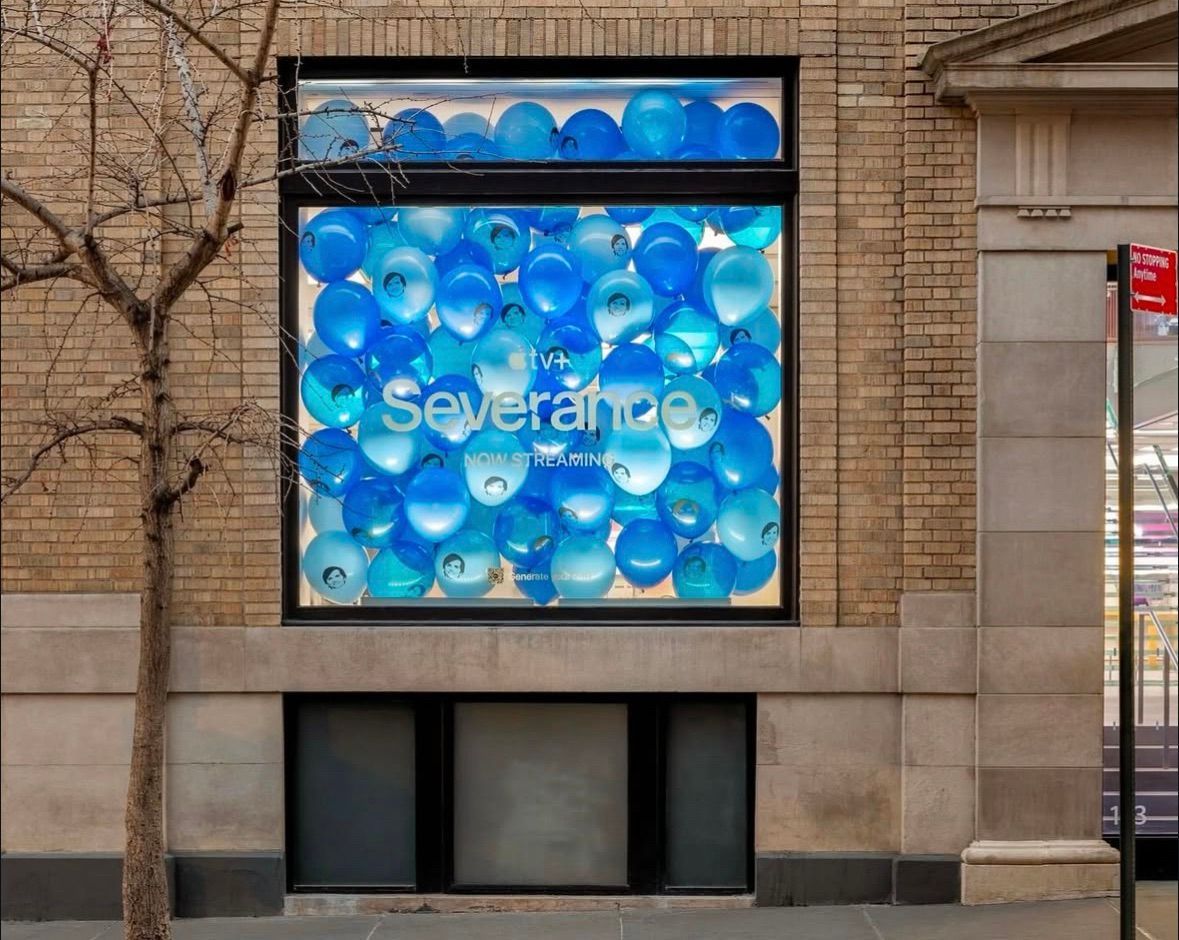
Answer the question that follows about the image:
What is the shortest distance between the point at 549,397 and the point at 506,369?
0.35 m

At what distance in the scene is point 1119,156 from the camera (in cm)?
880

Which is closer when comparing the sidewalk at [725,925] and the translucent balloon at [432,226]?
the sidewalk at [725,925]

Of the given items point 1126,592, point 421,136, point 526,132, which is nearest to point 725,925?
point 1126,592

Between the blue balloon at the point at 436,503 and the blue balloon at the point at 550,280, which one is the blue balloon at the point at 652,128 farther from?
the blue balloon at the point at 436,503

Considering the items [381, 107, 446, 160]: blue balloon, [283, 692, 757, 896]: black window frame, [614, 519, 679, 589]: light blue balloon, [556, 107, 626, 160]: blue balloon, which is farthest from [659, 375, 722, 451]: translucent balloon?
[381, 107, 446, 160]: blue balloon

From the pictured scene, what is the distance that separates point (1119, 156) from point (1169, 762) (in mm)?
4157

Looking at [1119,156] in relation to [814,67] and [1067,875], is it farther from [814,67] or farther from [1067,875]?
[1067,875]

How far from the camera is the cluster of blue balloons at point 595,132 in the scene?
9.06m

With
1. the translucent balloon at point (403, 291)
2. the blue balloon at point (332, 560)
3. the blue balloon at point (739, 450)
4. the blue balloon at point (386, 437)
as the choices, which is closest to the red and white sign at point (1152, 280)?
the blue balloon at point (739, 450)

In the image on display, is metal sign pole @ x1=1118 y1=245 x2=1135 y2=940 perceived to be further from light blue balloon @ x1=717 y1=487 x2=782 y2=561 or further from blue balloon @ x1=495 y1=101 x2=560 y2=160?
blue balloon @ x1=495 y1=101 x2=560 y2=160

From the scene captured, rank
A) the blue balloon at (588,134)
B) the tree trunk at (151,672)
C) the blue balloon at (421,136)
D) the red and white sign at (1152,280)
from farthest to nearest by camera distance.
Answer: the blue balloon at (588,134) → the blue balloon at (421,136) → the tree trunk at (151,672) → the red and white sign at (1152,280)

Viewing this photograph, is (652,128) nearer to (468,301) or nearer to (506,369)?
(468,301)

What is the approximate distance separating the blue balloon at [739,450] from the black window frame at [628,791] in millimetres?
1482

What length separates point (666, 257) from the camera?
29.9ft
